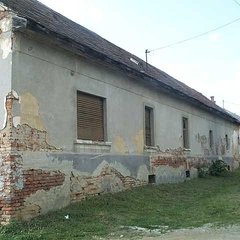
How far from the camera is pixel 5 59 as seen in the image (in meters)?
9.12

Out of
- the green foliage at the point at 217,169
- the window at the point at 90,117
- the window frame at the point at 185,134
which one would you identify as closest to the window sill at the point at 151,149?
the window at the point at 90,117

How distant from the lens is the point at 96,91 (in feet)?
39.9

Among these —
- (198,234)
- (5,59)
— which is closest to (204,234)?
(198,234)

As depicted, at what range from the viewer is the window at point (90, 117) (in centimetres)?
1145

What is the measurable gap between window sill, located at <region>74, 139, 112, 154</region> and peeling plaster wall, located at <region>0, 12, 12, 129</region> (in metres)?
2.53

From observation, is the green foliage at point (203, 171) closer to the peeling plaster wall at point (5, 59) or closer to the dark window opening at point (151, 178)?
the dark window opening at point (151, 178)

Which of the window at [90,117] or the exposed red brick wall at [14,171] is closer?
the exposed red brick wall at [14,171]

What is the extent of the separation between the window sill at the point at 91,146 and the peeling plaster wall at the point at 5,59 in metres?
2.53

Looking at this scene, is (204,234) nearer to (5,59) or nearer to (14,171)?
(14,171)

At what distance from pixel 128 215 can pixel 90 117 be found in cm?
322

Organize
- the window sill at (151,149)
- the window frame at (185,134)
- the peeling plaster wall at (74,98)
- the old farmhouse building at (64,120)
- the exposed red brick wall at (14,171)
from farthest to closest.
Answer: the window frame at (185,134), the window sill at (151,149), the peeling plaster wall at (74,98), the old farmhouse building at (64,120), the exposed red brick wall at (14,171)

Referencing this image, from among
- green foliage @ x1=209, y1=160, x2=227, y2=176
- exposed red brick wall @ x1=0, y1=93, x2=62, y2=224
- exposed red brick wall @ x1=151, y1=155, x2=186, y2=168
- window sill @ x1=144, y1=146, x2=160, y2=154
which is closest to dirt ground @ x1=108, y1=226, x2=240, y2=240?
exposed red brick wall @ x1=0, y1=93, x2=62, y2=224

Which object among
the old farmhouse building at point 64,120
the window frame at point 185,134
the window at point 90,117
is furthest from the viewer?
the window frame at point 185,134

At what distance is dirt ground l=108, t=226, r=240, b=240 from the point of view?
743 centimetres
